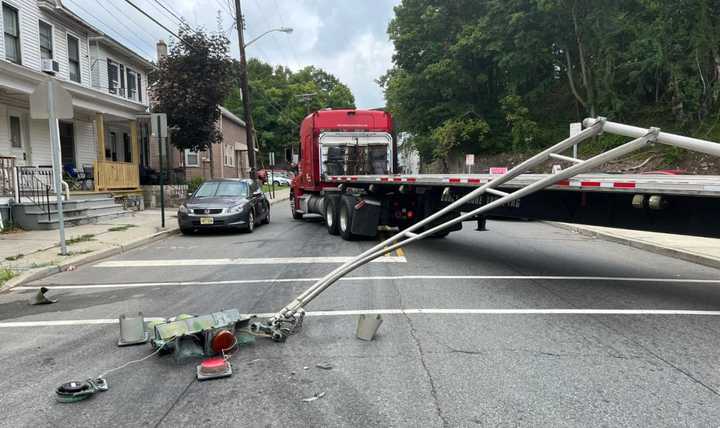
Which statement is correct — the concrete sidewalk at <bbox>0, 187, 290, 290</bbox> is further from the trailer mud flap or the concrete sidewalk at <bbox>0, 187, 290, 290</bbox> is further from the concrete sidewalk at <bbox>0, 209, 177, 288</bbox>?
the trailer mud flap

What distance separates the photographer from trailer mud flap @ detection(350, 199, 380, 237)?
11930 mm

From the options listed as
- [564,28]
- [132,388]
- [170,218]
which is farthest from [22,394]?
[564,28]

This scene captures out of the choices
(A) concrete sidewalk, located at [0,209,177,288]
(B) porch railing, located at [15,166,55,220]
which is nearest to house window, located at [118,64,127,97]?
(B) porch railing, located at [15,166,55,220]

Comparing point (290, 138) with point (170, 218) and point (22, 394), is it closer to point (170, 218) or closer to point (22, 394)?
point (170, 218)

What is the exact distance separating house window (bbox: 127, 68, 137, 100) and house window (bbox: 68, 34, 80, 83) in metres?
4.54

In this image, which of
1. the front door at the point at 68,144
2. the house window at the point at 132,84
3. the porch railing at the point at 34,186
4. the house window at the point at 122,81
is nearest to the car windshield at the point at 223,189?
the porch railing at the point at 34,186

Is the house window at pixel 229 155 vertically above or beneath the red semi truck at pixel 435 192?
above

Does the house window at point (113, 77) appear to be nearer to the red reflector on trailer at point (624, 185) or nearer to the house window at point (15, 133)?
the house window at point (15, 133)

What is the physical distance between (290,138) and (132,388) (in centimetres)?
6659

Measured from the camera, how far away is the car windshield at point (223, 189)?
1496 cm

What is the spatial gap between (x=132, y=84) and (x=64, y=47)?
6.00 metres

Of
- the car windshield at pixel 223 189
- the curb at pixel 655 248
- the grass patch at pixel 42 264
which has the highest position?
the car windshield at pixel 223 189

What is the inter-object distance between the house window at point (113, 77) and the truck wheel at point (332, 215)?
1529 centimetres

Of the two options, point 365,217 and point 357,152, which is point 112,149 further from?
point 365,217
